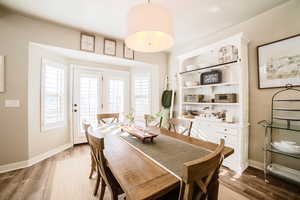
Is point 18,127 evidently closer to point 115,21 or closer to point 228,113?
point 115,21

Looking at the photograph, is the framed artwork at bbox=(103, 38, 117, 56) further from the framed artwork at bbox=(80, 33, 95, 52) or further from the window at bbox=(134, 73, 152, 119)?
the window at bbox=(134, 73, 152, 119)

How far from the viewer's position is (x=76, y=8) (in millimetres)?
2088

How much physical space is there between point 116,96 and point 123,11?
7.65ft

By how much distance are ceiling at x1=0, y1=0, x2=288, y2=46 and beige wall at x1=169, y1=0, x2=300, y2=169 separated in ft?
0.44

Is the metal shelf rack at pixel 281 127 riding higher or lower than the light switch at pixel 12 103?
lower

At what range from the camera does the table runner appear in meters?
0.98

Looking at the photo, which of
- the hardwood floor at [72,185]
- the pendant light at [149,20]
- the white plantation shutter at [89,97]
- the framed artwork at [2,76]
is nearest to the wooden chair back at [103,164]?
the hardwood floor at [72,185]

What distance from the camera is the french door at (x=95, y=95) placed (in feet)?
11.1

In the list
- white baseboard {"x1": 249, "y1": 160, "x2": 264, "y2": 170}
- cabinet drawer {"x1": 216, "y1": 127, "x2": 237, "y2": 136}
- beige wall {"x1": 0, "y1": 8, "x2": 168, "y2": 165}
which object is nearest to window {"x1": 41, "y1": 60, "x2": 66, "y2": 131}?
beige wall {"x1": 0, "y1": 8, "x2": 168, "y2": 165}

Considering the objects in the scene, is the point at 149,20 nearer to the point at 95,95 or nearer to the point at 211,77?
the point at 211,77

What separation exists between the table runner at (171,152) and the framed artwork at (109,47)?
2.23 m

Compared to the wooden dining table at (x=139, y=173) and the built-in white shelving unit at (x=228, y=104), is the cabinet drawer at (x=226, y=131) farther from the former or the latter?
the wooden dining table at (x=139, y=173)

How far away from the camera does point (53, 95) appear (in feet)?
9.55

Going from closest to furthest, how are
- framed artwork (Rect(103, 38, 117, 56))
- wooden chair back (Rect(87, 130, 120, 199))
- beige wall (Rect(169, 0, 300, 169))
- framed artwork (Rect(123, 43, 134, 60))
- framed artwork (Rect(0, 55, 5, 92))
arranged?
wooden chair back (Rect(87, 130, 120, 199)) → beige wall (Rect(169, 0, 300, 169)) → framed artwork (Rect(0, 55, 5, 92)) → framed artwork (Rect(103, 38, 117, 56)) → framed artwork (Rect(123, 43, 134, 60))
